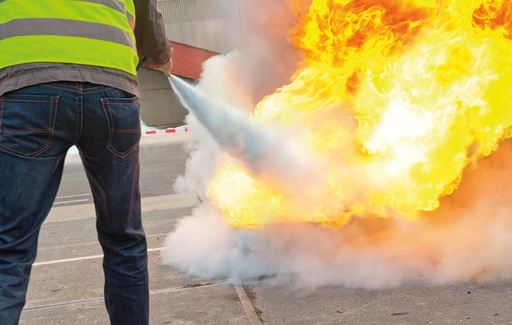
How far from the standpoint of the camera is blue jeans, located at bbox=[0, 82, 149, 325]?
2.04 m

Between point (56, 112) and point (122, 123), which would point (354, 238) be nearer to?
point (122, 123)

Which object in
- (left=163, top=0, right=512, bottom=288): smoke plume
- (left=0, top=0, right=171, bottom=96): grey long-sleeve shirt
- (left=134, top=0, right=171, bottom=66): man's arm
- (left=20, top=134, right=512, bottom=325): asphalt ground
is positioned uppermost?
(left=134, top=0, right=171, bottom=66): man's arm

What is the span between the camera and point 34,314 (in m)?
3.69

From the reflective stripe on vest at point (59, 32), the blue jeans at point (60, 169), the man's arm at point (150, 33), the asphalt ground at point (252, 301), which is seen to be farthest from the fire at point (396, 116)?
the reflective stripe on vest at point (59, 32)

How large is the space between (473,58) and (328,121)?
1.08 metres

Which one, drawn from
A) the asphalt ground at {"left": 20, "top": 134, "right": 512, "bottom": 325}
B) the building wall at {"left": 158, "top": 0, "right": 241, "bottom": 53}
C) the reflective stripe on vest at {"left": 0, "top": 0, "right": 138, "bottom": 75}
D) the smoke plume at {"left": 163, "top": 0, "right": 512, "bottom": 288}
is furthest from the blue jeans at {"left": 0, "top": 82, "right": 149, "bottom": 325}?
the building wall at {"left": 158, "top": 0, "right": 241, "bottom": 53}

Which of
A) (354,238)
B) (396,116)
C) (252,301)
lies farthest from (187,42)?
(252,301)

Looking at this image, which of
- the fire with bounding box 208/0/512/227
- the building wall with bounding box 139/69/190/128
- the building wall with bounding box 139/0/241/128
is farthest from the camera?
the building wall with bounding box 139/69/190/128

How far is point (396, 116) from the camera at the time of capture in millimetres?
3998

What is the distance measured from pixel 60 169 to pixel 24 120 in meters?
0.27

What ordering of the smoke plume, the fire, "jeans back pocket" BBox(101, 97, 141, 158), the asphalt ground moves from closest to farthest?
"jeans back pocket" BBox(101, 97, 141, 158) → the asphalt ground → the smoke plume → the fire

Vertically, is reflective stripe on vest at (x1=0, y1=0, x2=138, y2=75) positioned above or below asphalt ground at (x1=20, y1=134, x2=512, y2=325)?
above

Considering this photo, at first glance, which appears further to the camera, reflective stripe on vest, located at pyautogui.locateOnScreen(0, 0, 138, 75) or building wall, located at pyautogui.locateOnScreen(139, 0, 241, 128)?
building wall, located at pyautogui.locateOnScreen(139, 0, 241, 128)

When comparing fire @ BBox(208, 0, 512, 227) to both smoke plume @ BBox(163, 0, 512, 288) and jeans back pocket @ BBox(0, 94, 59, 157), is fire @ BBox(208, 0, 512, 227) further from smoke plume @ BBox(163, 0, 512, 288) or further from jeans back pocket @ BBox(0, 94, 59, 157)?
jeans back pocket @ BBox(0, 94, 59, 157)
